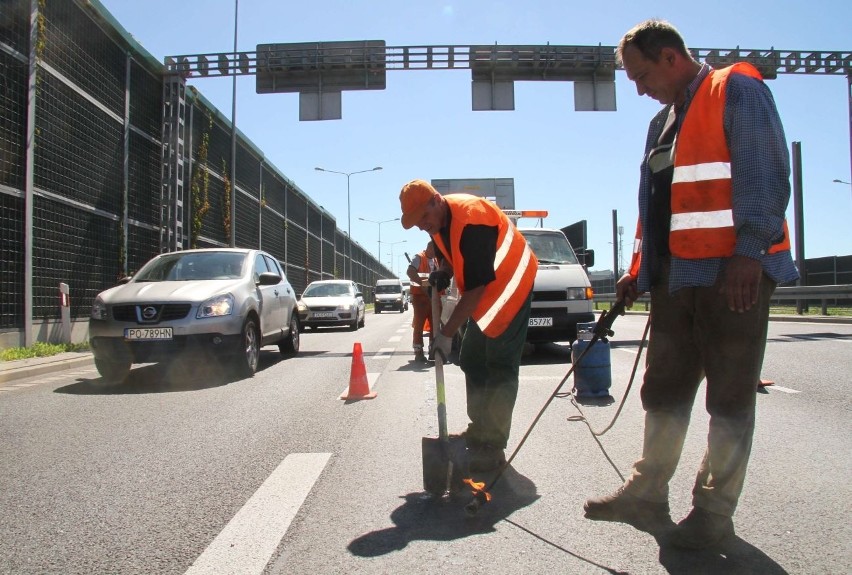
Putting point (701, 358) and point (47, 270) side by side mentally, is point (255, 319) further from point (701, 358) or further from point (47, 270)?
point (701, 358)

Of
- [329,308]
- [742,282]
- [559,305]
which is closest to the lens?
[742,282]

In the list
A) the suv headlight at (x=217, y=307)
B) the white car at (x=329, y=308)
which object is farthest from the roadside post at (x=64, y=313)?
the white car at (x=329, y=308)

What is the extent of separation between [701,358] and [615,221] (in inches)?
1744

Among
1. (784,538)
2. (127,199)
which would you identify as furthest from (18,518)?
(127,199)

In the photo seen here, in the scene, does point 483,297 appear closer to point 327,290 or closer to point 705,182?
point 705,182

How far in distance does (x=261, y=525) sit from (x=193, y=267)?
668 cm

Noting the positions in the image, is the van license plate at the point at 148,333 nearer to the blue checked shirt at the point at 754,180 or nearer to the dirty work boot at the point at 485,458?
the dirty work boot at the point at 485,458

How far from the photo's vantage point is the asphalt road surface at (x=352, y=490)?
2.46 m

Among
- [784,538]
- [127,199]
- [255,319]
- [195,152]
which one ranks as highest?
[195,152]

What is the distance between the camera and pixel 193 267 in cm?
891

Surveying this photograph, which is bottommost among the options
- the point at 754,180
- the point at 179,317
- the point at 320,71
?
the point at 179,317

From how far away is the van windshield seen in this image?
33.3 feet

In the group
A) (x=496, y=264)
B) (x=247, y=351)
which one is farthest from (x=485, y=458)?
(x=247, y=351)

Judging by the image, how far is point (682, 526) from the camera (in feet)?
8.27
